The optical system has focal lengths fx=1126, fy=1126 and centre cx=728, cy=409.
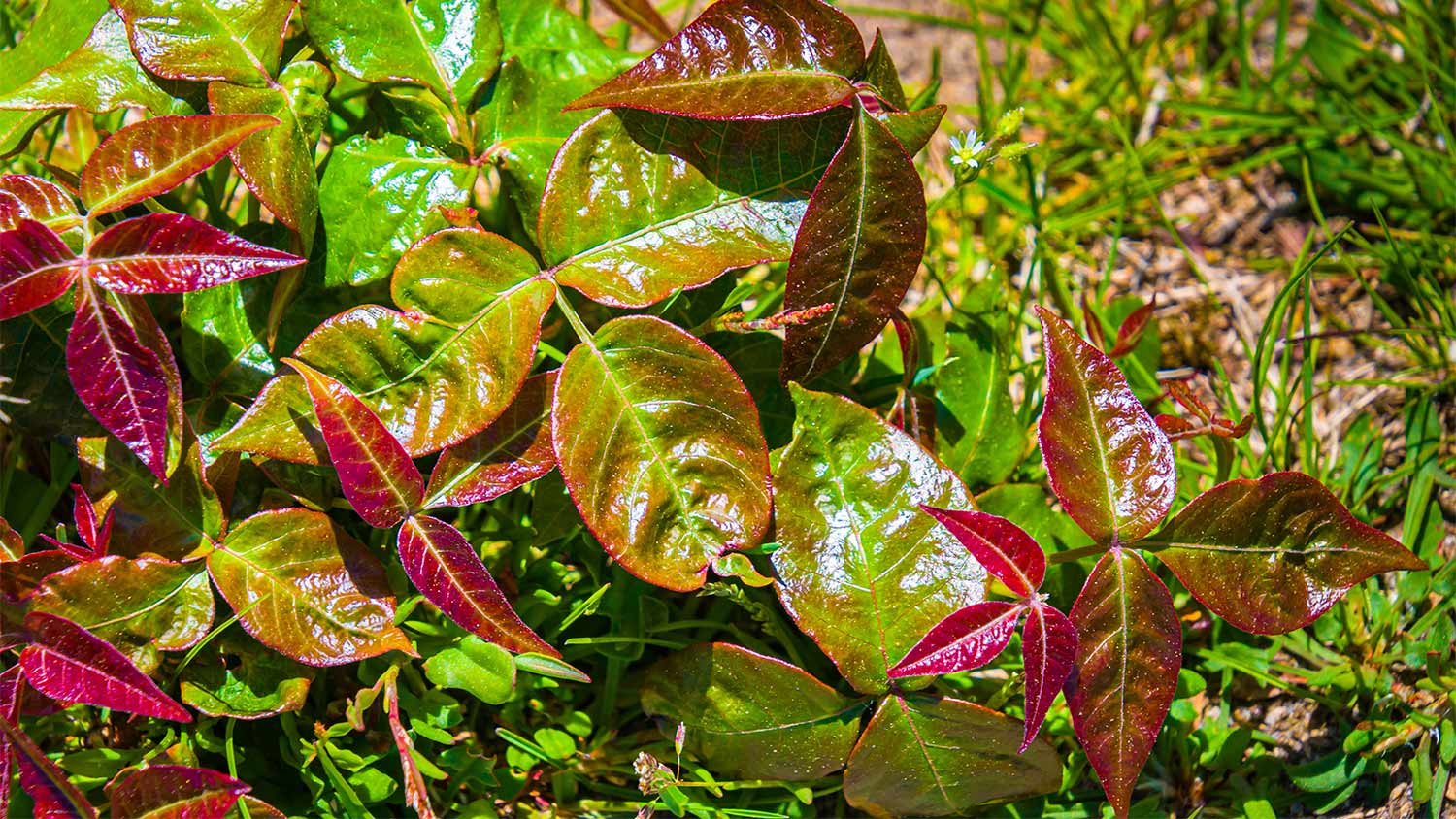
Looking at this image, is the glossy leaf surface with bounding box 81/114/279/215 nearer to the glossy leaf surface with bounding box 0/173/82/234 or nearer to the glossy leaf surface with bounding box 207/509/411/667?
the glossy leaf surface with bounding box 0/173/82/234

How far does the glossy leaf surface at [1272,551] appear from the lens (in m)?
1.59

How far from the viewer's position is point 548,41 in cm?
194

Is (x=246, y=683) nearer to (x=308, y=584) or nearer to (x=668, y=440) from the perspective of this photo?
(x=308, y=584)

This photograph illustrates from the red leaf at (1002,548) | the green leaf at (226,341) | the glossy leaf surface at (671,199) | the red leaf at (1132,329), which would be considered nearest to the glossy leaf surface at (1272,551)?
the red leaf at (1002,548)

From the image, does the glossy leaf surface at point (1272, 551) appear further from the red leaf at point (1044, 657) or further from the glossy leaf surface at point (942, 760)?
the glossy leaf surface at point (942, 760)

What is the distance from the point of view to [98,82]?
1647mm

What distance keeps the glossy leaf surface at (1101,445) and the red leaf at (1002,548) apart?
0.30ft

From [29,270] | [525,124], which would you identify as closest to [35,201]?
[29,270]

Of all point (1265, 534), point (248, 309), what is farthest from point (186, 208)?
point (1265, 534)

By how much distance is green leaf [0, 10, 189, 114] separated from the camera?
160 cm

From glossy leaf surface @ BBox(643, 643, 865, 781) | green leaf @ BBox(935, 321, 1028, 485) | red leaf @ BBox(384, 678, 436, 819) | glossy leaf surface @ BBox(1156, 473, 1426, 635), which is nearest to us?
red leaf @ BBox(384, 678, 436, 819)

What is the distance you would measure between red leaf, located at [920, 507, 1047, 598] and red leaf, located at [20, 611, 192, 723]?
105cm

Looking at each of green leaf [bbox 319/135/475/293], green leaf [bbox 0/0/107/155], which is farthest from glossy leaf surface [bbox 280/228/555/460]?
green leaf [bbox 0/0/107/155]

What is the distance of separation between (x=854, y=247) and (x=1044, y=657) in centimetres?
62
